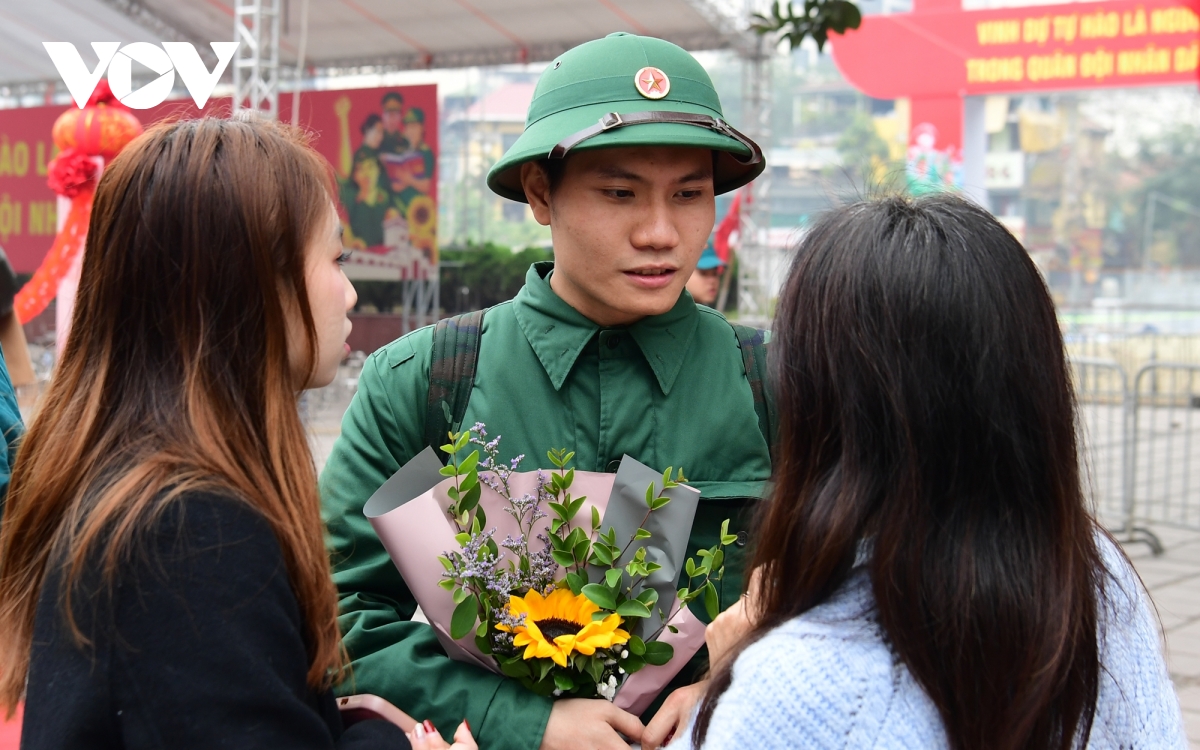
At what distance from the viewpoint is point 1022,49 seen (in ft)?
48.9

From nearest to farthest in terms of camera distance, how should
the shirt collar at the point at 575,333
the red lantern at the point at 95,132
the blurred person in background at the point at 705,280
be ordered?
the shirt collar at the point at 575,333 < the red lantern at the point at 95,132 < the blurred person in background at the point at 705,280

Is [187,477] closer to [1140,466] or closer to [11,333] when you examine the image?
[11,333]

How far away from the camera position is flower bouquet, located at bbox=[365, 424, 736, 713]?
143 centimetres

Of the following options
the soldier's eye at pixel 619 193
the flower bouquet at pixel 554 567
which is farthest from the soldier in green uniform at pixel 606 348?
the flower bouquet at pixel 554 567

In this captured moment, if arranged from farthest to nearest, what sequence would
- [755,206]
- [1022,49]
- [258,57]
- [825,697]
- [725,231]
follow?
1. [1022,49]
2. [755,206]
3. [725,231]
4. [258,57]
5. [825,697]

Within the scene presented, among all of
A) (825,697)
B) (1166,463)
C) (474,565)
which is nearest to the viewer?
(825,697)

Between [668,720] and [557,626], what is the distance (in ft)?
0.69

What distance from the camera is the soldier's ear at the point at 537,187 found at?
1941mm

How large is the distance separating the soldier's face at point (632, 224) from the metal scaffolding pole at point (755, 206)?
9.88 meters

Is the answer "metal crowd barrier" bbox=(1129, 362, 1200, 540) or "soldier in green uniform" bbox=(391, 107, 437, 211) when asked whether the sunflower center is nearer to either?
"metal crowd barrier" bbox=(1129, 362, 1200, 540)

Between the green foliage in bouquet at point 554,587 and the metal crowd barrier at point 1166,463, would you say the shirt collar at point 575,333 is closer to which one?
the green foliage in bouquet at point 554,587

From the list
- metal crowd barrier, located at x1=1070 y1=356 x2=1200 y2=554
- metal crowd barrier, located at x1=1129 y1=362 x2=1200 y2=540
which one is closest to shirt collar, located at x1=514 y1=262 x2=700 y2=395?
metal crowd barrier, located at x1=1070 y1=356 x2=1200 y2=554

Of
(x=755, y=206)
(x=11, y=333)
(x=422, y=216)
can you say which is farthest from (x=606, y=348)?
(x=755, y=206)

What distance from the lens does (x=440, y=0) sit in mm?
11602
